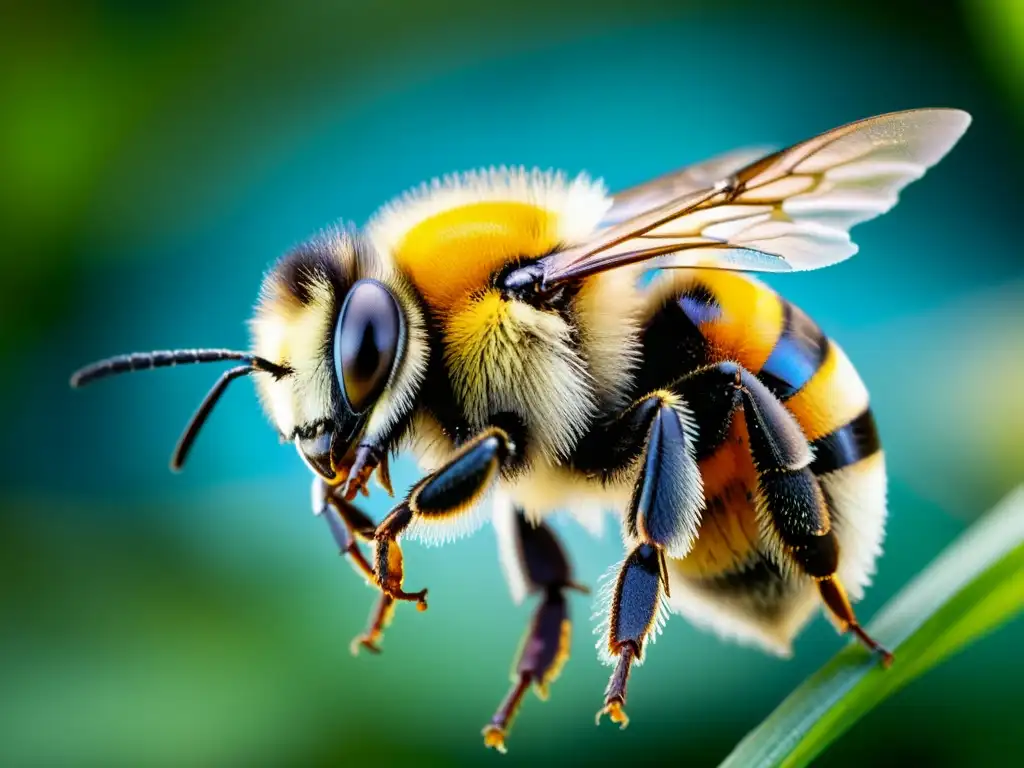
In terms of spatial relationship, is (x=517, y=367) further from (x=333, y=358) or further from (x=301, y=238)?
(x=301, y=238)

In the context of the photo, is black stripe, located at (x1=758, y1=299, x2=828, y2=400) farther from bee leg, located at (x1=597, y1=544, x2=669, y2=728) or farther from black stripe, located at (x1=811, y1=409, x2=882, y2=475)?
bee leg, located at (x1=597, y1=544, x2=669, y2=728)

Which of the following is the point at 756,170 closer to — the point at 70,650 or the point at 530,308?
the point at 530,308

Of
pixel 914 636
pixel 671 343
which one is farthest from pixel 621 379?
pixel 914 636

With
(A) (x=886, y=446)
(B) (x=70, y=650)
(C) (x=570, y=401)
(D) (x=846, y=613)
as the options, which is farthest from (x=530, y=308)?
(B) (x=70, y=650)

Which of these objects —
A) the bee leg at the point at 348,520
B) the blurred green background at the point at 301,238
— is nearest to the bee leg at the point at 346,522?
the bee leg at the point at 348,520

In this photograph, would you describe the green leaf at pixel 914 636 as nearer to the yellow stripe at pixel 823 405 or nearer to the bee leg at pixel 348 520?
the yellow stripe at pixel 823 405

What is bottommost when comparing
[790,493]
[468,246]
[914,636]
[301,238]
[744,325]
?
[914,636]
